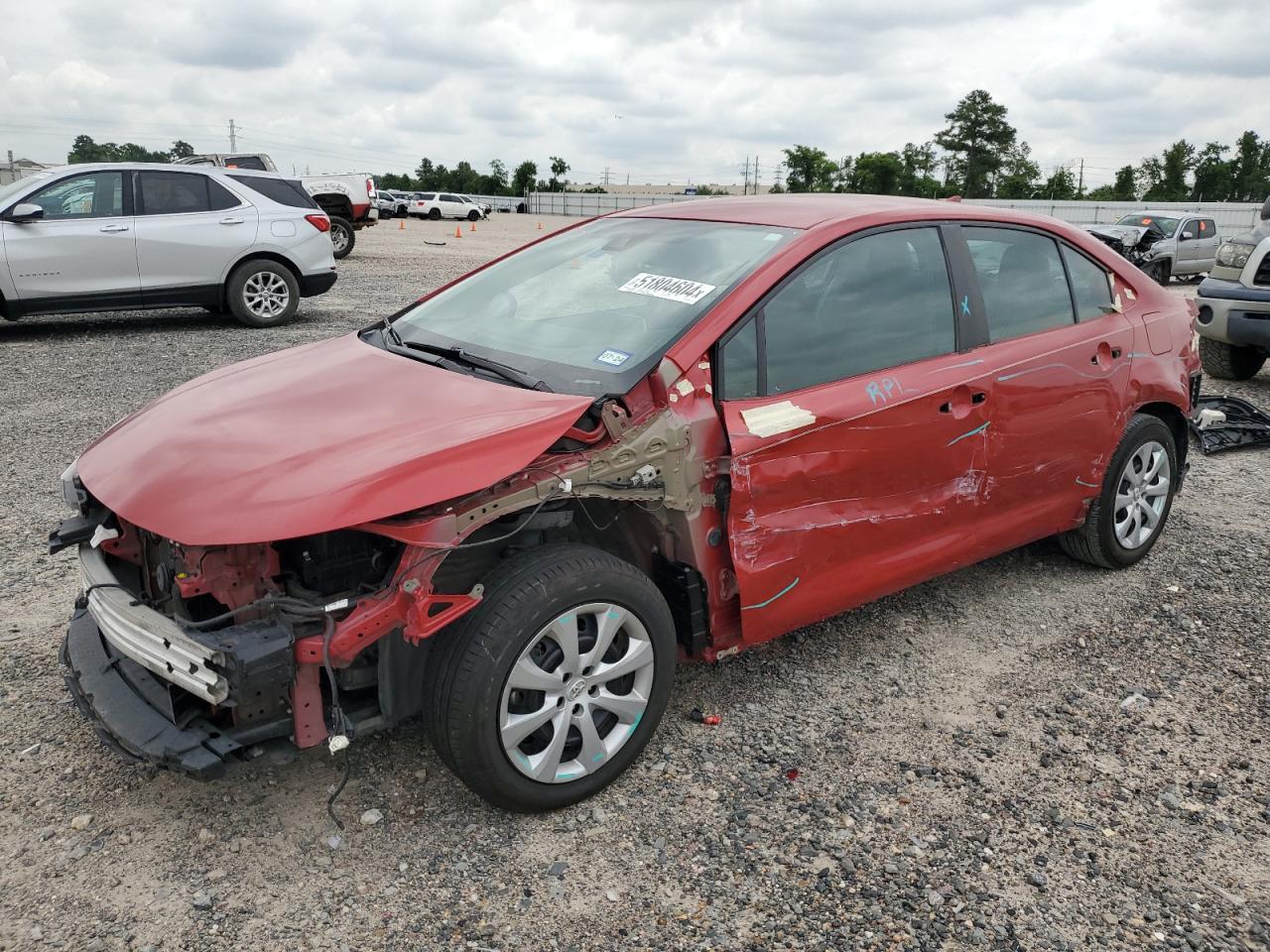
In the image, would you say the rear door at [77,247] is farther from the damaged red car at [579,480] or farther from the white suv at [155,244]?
the damaged red car at [579,480]

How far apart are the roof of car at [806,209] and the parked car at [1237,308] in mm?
5399

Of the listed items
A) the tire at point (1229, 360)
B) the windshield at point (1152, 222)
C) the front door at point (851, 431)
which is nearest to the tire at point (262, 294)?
the front door at point (851, 431)

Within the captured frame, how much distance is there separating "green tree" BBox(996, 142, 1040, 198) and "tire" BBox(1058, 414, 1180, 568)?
232 feet

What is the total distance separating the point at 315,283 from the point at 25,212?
283cm

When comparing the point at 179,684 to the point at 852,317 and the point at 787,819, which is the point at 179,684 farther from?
the point at 852,317

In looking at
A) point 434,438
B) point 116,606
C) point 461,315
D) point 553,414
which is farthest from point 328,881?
point 461,315

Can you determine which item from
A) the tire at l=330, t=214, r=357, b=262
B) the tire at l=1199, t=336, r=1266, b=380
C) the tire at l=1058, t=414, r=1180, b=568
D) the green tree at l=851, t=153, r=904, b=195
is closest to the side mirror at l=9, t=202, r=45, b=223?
the tire at l=1058, t=414, r=1180, b=568

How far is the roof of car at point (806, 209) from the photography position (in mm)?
3625

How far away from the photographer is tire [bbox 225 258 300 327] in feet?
34.9

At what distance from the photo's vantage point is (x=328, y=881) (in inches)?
105

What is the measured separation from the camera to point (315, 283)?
11180 millimetres

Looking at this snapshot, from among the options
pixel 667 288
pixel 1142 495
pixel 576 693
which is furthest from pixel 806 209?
pixel 1142 495

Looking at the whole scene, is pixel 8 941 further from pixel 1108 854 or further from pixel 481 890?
pixel 1108 854

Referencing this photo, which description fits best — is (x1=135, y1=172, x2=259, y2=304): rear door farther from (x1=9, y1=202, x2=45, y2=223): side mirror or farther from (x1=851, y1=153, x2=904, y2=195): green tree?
(x1=851, y1=153, x2=904, y2=195): green tree
